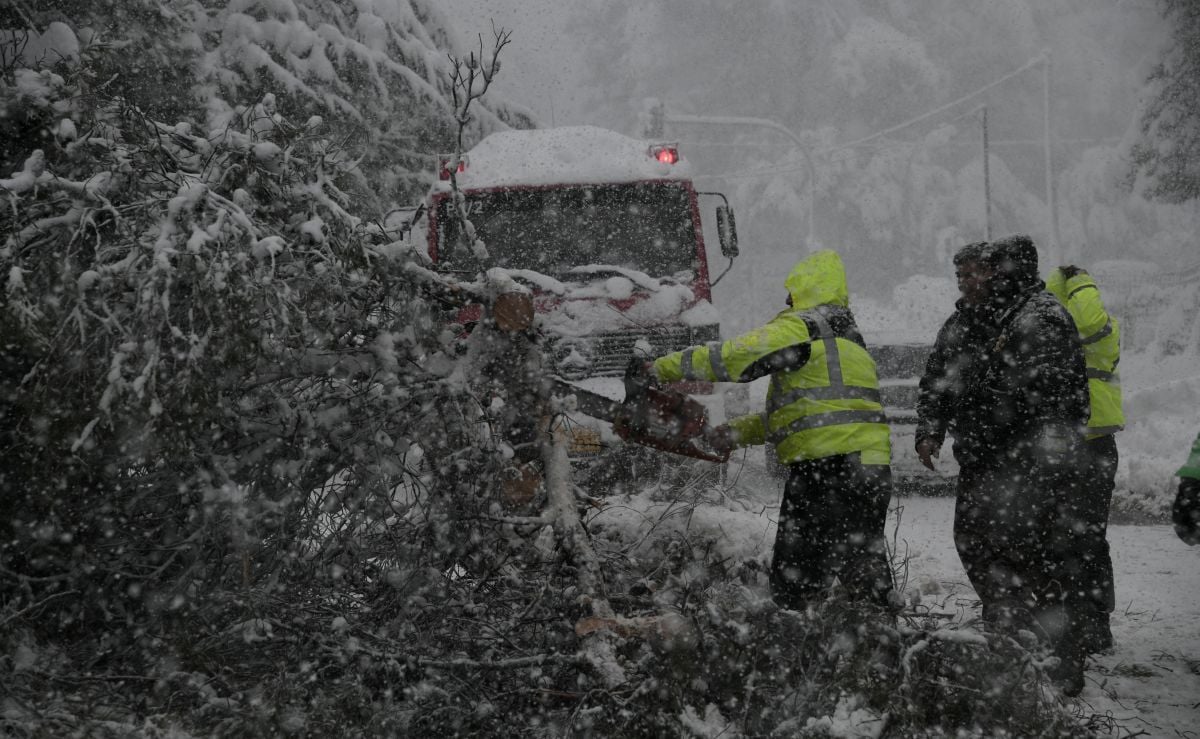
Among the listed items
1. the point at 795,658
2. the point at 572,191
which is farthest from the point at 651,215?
the point at 795,658

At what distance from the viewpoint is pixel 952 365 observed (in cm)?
394

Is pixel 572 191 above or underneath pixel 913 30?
underneath

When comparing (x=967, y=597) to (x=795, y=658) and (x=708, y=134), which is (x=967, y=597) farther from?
(x=708, y=134)

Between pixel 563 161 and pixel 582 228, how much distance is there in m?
0.67

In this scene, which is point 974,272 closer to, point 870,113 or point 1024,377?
point 1024,377

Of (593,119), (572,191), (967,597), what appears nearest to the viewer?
(967,597)

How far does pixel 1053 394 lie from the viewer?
11.5 feet

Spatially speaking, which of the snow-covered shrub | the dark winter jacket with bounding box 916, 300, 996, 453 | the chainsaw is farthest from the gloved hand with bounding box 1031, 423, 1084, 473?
the snow-covered shrub

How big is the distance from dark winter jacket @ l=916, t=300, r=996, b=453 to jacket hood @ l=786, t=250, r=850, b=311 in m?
0.61

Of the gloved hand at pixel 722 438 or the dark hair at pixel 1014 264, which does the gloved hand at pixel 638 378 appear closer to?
the gloved hand at pixel 722 438

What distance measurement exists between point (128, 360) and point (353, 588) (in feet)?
3.88

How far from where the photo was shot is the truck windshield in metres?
6.49

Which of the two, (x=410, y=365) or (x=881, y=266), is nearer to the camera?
(x=410, y=365)

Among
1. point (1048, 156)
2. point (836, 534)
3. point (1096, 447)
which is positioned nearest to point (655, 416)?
point (836, 534)
